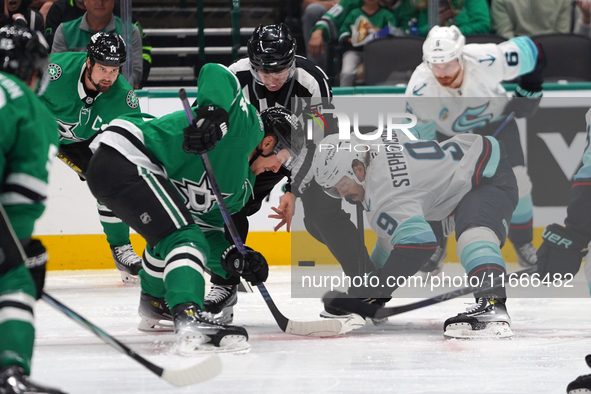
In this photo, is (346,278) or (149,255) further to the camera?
(346,278)

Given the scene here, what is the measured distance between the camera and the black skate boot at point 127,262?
Result: 13.2 feet

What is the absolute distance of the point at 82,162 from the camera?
161 inches

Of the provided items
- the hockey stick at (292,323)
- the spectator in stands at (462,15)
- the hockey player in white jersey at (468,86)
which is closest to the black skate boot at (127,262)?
the hockey stick at (292,323)

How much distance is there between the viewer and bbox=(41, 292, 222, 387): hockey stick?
1859 millimetres

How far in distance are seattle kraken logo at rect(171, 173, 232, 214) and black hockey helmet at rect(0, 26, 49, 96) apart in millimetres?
818

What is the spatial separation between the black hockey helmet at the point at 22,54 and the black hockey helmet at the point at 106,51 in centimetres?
200

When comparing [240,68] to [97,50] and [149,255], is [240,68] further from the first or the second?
[149,255]

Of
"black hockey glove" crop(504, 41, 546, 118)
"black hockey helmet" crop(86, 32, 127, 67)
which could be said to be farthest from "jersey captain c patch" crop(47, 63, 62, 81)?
"black hockey glove" crop(504, 41, 546, 118)

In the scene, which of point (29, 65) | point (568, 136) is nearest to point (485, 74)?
point (568, 136)

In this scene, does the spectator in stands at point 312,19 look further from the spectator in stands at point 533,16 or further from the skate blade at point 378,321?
the skate blade at point 378,321

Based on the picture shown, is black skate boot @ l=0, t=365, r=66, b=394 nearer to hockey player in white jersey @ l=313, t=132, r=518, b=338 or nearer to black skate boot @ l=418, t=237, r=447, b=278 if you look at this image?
hockey player in white jersey @ l=313, t=132, r=518, b=338

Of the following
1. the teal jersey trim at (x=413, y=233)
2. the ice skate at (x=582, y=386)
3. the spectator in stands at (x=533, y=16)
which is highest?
the spectator in stands at (x=533, y=16)

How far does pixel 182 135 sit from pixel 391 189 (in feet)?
2.62

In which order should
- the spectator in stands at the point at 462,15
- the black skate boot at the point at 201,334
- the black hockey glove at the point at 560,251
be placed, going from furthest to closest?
the spectator in stands at the point at 462,15 → the black hockey glove at the point at 560,251 → the black skate boot at the point at 201,334
